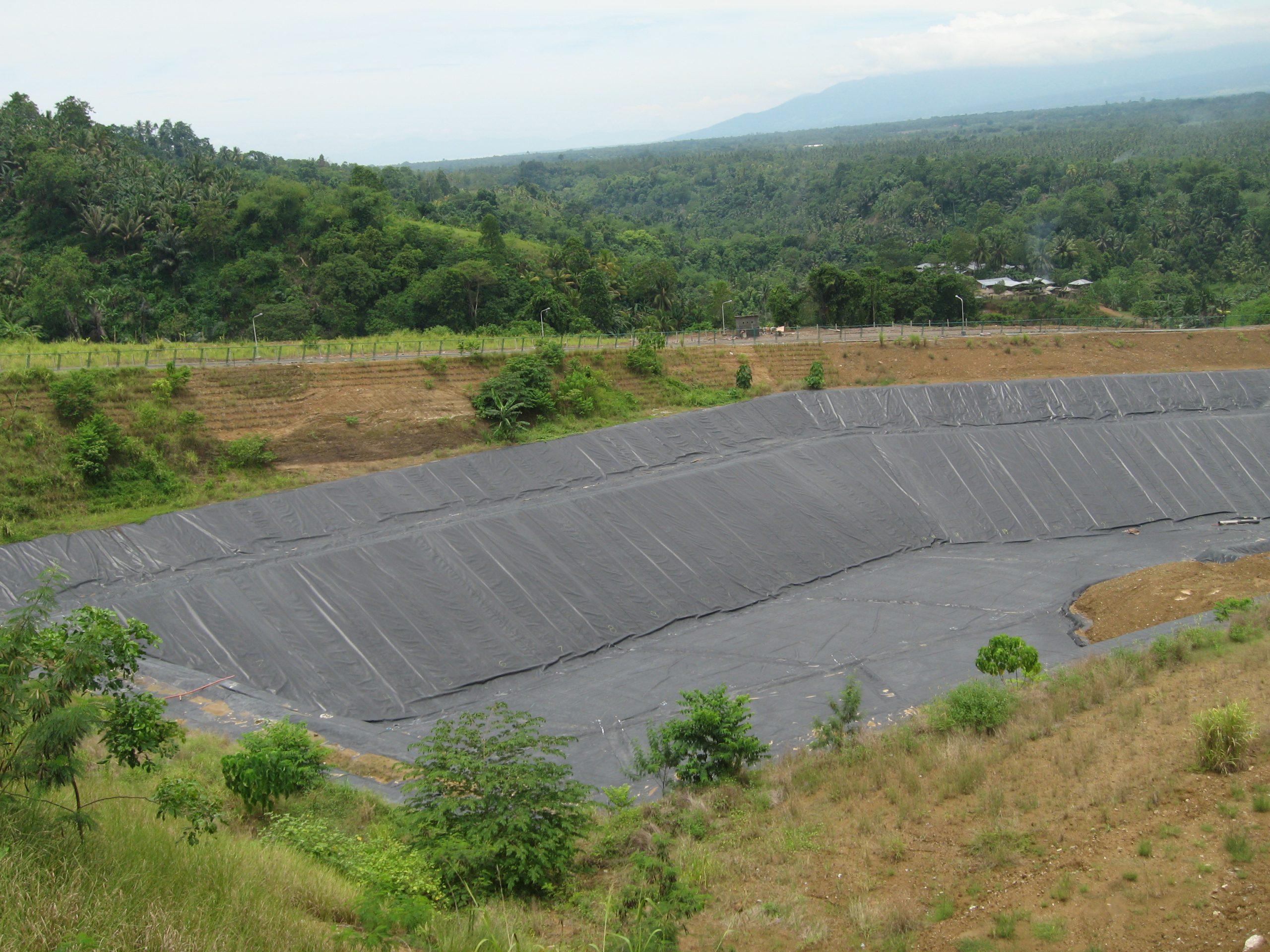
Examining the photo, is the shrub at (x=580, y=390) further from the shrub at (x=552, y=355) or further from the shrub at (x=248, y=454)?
the shrub at (x=248, y=454)

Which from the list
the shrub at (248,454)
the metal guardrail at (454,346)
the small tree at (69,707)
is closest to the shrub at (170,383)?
the metal guardrail at (454,346)

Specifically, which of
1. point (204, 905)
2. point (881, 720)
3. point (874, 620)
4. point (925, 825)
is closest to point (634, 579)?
point (874, 620)

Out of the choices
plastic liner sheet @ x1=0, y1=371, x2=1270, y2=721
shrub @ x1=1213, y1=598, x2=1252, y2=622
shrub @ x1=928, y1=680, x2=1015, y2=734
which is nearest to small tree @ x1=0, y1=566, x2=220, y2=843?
shrub @ x1=928, y1=680, x2=1015, y2=734

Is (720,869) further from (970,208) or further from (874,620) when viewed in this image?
(970,208)

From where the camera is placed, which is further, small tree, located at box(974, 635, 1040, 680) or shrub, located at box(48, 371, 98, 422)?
shrub, located at box(48, 371, 98, 422)

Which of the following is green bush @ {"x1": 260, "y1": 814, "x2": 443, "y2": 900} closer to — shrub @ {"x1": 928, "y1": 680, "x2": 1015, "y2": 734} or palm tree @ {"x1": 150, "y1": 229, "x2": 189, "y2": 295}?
shrub @ {"x1": 928, "y1": 680, "x2": 1015, "y2": 734}

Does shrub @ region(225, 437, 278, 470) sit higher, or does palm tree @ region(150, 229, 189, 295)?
palm tree @ region(150, 229, 189, 295)
